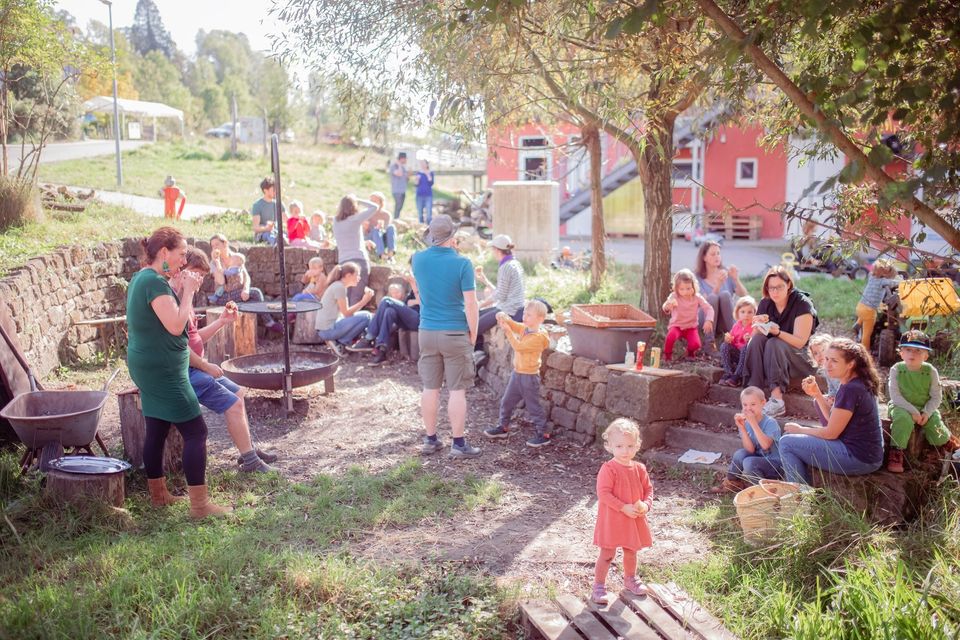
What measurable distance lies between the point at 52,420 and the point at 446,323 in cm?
289

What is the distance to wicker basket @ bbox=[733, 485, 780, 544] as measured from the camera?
478 cm

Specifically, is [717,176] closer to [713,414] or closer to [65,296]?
[713,414]

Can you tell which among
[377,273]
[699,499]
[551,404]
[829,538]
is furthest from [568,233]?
[829,538]

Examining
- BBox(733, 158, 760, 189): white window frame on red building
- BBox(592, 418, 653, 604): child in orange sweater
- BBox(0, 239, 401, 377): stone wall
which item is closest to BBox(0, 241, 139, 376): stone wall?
BBox(0, 239, 401, 377): stone wall

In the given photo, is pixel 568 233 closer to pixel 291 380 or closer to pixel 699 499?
pixel 291 380

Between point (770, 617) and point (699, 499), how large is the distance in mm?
1993

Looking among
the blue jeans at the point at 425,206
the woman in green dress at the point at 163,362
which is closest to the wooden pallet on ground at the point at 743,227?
the blue jeans at the point at 425,206

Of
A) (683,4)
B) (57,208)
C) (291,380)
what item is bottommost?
(291,380)

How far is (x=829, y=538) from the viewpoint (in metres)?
4.54

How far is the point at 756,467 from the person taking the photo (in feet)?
18.8

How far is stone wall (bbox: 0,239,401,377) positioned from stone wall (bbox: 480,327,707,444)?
4.15 m

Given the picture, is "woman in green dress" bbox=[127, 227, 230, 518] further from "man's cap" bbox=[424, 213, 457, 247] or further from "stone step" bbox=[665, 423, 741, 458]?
"stone step" bbox=[665, 423, 741, 458]

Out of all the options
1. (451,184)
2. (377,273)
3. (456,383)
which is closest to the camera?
(456,383)

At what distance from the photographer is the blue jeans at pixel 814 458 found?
5.16 metres
